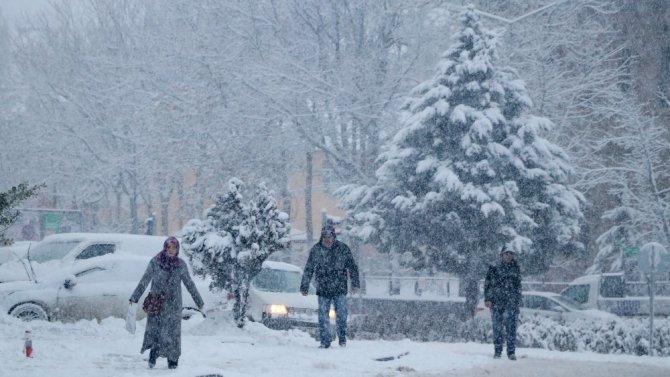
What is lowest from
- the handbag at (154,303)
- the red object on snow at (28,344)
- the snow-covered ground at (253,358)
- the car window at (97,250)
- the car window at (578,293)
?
the snow-covered ground at (253,358)

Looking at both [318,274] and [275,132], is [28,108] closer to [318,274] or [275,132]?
[275,132]

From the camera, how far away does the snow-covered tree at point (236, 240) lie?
48.8 feet

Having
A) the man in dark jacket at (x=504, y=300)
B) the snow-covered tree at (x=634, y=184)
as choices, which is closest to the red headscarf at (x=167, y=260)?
the man in dark jacket at (x=504, y=300)

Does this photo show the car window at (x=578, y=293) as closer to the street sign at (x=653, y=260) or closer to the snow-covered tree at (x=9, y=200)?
the street sign at (x=653, y=260)

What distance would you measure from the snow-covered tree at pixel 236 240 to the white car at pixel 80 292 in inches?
63.9

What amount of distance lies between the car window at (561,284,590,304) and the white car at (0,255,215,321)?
1075 centimetres

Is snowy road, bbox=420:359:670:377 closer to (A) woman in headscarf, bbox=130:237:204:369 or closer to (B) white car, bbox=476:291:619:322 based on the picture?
(A) woman in headscarf, bbox=130:237:204:369

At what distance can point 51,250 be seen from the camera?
17.8 metres

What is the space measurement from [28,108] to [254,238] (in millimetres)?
29303

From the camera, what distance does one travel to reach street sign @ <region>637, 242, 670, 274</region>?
1647 cm

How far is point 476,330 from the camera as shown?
718 inches

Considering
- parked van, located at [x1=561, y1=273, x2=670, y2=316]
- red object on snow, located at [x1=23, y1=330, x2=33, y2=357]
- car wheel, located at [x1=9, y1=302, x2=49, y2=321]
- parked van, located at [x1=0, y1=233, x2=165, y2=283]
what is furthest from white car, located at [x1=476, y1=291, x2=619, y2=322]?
red object on snow, located at [x1=23, y1=330, x2=33, y2=357]

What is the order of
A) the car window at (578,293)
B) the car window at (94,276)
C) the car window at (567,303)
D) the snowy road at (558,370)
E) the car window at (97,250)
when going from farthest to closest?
the car window at (578,293)
the car window at (567,303)
the car window at (97,250)
the car window at (94,276)
the snowy road at (558,370)

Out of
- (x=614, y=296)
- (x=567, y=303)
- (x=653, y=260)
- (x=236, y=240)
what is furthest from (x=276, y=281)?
(x=614, y=296)
